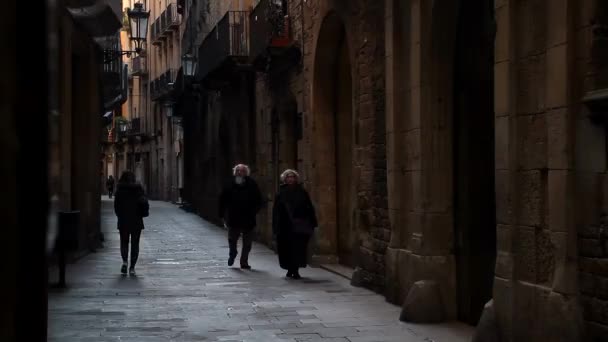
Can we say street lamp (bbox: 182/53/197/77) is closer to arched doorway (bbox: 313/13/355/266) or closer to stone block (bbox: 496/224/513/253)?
arched doorway (bbox: 313/13/355/266)

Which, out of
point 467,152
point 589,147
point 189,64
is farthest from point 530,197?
point 189,64

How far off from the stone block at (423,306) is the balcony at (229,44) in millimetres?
12146

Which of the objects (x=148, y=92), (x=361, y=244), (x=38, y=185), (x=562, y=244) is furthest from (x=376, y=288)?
(x=148, y=92)

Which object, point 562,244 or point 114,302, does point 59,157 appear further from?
point 562,244

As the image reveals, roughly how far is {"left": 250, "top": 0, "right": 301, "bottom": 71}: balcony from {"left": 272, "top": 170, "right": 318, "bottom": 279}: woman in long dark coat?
371 cm

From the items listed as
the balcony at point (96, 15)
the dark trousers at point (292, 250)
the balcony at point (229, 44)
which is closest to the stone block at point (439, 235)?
the dark trousers at point (292, 250)

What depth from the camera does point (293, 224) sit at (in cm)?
1260

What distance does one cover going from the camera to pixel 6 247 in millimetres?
1477

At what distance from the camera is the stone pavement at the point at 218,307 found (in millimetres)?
7836

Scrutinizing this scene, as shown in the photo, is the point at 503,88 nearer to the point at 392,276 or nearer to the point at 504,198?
the point at 504,198

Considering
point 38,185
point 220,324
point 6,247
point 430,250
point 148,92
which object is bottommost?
point 220,324

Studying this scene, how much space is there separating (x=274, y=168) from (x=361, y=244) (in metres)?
7.14

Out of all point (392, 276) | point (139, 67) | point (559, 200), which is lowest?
point (392, 276)

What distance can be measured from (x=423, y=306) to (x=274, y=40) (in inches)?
334
